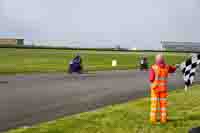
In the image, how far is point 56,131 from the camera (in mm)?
6996

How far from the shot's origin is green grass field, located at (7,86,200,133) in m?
7.10

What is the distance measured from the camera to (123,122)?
25.7 feet

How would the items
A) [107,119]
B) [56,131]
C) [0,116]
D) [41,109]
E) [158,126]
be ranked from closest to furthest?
1. [56,131]
2. [158,126]
3. [107,119]
4. [0,116]
5. [41,109]

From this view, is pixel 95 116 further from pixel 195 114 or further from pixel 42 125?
pixel 195 114

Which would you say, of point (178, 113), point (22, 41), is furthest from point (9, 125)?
point (22, 41)

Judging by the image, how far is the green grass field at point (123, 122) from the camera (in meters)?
7.10

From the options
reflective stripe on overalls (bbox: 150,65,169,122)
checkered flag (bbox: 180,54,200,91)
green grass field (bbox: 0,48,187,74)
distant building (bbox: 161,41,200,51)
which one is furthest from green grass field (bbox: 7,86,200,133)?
distant building (bbox: 161,41,200,51)

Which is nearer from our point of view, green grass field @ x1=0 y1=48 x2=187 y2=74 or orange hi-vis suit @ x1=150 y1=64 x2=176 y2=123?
orange hi-vis suit @ x1=150 y1=64 x2=176 y2=123

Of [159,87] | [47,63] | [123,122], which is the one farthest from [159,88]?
[47,63]

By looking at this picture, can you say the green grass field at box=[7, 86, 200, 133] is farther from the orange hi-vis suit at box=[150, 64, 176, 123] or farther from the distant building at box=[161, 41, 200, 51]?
the distant building at box=[161, 41, 200, 51]

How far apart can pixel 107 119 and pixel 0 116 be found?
2.98 m

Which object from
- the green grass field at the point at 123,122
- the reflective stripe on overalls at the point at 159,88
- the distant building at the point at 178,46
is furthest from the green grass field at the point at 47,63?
the distant building at the point at 178,46

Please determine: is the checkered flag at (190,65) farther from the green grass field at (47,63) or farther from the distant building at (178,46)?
the distant building at (178,46)

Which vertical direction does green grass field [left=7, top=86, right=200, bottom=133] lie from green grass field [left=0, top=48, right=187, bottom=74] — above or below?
above
